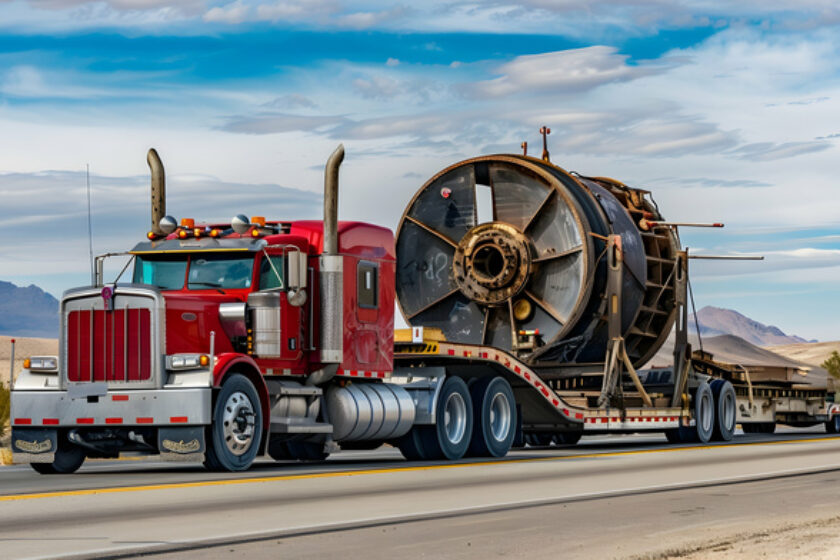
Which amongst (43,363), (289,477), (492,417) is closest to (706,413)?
(492,417)

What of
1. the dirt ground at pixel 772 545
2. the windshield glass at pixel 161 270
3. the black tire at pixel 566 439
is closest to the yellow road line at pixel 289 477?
the windshield glass at pixel 161 270

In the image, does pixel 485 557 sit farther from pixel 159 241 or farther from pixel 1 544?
pixel 159 241

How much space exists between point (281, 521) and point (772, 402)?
2185 centimetres

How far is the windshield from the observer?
56.7 feet

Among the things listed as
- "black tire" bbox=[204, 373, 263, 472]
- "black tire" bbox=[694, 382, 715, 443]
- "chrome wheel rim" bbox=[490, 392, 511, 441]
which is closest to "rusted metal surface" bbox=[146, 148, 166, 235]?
"black tire" bbox=[204, 373, 263, 472]

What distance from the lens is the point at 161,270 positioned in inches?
693

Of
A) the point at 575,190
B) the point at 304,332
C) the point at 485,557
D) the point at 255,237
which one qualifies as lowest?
the point at 485,557

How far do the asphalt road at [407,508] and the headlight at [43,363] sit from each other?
132 cm

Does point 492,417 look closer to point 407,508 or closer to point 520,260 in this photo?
point 520,260

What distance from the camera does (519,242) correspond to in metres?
Answer: 24.4

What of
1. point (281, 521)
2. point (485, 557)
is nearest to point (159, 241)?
point (281, 521)

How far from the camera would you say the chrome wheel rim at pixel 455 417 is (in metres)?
20.2

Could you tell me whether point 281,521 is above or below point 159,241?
below

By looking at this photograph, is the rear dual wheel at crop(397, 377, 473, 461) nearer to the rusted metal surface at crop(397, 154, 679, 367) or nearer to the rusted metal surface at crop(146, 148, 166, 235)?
the rusted metal surface at crop(397, 154, 679, 367)
